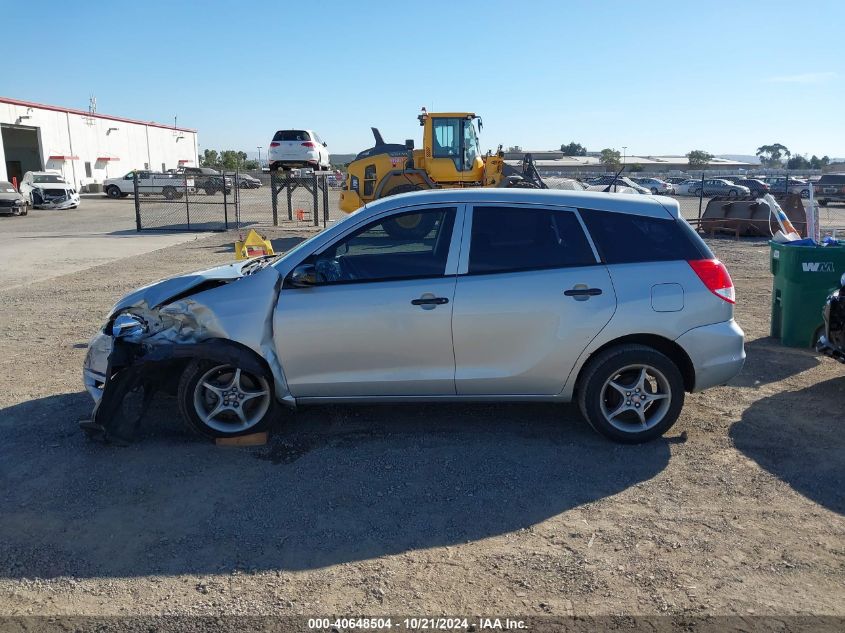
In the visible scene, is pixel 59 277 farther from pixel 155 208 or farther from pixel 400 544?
pixel 155 208

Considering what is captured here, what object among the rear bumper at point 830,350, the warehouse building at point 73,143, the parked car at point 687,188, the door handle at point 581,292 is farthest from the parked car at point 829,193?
the warehouse building at point 73,143

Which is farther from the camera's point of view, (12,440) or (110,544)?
(12,440)

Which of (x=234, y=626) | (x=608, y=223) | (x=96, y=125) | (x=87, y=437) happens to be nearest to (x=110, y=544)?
(x=234, y=626)

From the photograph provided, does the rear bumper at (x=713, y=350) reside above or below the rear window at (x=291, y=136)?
below

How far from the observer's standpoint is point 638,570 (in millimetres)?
3510

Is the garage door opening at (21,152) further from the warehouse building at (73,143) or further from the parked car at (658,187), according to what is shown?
the parked car at (658,187)

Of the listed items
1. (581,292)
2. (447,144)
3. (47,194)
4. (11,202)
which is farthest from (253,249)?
(47,194)

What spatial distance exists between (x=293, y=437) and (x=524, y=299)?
1.95m

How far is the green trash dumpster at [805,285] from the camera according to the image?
7.21 meters

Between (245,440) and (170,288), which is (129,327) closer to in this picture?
(170,288)

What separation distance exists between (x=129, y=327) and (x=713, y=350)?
13.8ft

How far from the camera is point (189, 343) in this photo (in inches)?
192

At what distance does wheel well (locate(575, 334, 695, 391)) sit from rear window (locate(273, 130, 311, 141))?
28546mm

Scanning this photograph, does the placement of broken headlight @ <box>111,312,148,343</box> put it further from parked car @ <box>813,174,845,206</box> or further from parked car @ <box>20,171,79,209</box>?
parked car @ <box>813,174,845,206</box>
